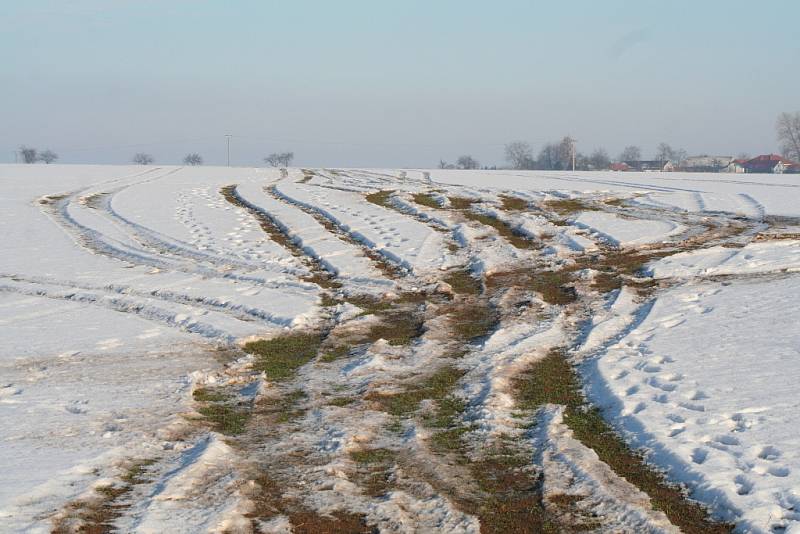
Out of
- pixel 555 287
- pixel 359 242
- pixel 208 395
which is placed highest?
pixel 359 242

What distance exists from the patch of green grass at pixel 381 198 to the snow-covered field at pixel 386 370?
4.86 m

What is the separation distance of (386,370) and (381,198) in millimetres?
18011

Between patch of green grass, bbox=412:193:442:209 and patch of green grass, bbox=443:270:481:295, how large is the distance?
30.3ft

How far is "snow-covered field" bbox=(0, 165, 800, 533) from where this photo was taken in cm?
602

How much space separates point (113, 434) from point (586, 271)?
373 inches

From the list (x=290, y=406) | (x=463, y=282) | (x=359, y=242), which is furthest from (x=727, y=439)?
(x=359, y=242)

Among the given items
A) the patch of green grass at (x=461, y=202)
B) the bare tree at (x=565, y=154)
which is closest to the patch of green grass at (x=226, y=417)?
the patch of green grass at (x=461, y=202)

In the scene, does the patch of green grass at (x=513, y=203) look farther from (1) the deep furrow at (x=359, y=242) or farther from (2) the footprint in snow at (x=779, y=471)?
(2) the footprint in snow at (x=779, y=471)

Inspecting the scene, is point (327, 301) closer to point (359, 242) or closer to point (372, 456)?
point (359, 242)

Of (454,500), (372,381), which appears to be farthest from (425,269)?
(454,500)

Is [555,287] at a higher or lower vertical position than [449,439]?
higher

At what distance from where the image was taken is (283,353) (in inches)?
413

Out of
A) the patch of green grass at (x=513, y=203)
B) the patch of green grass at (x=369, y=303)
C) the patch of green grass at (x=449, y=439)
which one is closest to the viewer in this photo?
the patch of green grass at (x=449, y=439)

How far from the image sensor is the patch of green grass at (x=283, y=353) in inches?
382
